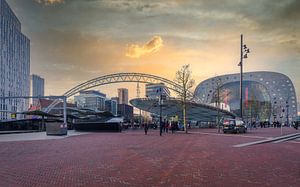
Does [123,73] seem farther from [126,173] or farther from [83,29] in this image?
[126,173]

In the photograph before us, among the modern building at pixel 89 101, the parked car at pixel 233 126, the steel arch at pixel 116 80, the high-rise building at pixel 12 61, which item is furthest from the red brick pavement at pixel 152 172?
the modern building at pixel 89 101

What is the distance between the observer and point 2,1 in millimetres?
119625

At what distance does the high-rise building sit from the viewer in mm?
119562

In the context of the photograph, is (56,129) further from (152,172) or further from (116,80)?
(116,80)

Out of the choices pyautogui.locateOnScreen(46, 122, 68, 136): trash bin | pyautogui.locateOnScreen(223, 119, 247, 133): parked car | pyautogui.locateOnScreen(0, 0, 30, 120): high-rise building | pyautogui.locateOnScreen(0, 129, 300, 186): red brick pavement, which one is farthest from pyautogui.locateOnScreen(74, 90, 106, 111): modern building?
pyautogui.locateOnScreen(0, 129, 300, 186): red brick pavement

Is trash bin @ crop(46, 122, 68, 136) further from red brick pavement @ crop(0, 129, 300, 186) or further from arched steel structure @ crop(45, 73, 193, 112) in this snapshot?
arched steel structure @ crop(45, 73, 193, 112)

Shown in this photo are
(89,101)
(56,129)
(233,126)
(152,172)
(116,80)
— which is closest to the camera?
(152,172)

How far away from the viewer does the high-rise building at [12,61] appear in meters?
120

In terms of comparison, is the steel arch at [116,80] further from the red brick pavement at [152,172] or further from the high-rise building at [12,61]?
the red brick pavement at [152,172]

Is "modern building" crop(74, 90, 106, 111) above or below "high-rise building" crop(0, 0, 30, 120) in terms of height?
below

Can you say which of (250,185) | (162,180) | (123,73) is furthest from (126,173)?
(123,73)

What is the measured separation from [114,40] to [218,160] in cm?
2352

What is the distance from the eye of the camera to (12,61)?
13062 centimetres

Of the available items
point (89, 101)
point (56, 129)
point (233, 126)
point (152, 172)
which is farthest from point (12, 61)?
point (152, 172)
